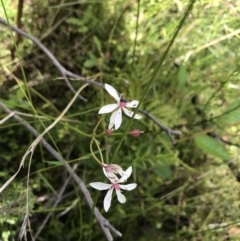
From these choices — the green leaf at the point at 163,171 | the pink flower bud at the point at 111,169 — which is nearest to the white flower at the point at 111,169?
the pink flower bud at the point at 111,169

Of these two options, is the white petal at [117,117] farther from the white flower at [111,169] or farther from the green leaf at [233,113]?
the green leaf at [233,113]

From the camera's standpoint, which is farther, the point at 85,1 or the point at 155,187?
the point at 85,1

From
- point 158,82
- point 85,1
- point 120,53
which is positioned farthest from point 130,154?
point 85,1

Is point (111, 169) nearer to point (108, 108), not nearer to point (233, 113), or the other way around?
point (108, 108)

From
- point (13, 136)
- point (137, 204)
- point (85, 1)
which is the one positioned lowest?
point (137, 204)

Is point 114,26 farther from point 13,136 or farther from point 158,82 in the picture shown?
point 13,136

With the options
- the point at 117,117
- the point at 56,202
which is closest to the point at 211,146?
the point at 56,202

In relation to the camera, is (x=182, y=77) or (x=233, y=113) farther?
(x=182, y=77)
